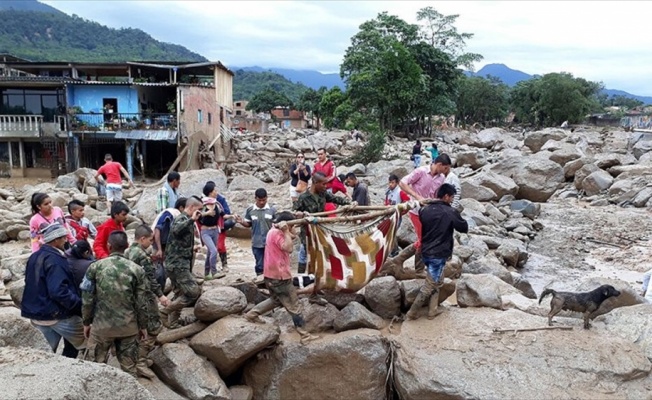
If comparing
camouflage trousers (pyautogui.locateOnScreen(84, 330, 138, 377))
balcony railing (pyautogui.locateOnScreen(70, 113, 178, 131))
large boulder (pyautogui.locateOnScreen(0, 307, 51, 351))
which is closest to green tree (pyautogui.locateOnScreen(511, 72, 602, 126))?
A: balcony railing (pyautogui.locateOnScreen(70, 113, 178, 131))

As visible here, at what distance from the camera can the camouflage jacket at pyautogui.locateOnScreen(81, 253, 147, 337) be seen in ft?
17.6

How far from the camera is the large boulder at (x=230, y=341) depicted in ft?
21.7

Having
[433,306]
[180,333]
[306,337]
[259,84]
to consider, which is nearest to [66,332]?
[180,333]

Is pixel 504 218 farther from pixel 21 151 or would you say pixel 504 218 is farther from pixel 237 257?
pixel 21 151

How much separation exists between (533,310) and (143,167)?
23415 mm

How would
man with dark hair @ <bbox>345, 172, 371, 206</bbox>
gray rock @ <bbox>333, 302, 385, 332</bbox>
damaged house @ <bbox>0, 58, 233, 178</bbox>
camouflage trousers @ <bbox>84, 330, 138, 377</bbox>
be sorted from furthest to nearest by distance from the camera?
damaged house @ <bbox>0, 58, 233, 178</bbox>, man with dark hair @ <bbox>345, 172, 371, 206</bbox>, gray rock @ <bbox>333, 302, 385, 332</bbox>, camouflage trousers @ <bbox>84, 330, 138, 377</bbox>

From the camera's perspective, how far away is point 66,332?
5.72 metres

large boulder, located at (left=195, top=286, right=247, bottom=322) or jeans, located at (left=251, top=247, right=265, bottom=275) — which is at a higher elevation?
jeans, located at (left=251, top=247, right=265, bottom=275)

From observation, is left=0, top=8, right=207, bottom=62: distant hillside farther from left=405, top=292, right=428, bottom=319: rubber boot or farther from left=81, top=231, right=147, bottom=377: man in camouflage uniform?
left=81, top=231, right=147, bottom=377: man in camouflage uniform

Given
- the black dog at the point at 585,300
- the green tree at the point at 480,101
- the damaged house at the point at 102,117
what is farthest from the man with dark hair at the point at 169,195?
the green tree at the point at 480,101

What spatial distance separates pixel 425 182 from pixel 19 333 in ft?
18.2

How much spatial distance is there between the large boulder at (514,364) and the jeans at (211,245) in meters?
3.23

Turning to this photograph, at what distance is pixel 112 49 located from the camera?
325ft

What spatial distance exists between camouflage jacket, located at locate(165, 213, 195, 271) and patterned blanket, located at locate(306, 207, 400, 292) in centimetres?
160
